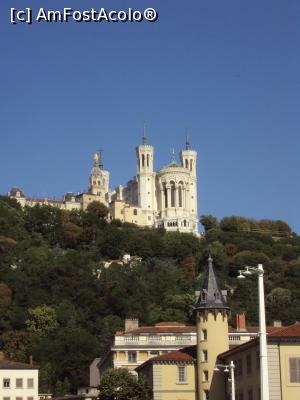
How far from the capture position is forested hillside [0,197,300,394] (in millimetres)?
127250

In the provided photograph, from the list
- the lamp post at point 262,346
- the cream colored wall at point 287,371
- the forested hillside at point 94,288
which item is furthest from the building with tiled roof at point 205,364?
the lamp post at point 262,346

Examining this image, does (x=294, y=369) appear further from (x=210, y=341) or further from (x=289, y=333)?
(x=210, y=341)

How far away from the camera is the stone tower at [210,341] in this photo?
7506 cm

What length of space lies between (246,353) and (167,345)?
24.9 m

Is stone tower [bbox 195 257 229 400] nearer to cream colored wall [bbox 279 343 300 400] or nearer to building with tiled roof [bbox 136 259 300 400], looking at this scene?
building with tiled roof [bbox 136 259 300 400]

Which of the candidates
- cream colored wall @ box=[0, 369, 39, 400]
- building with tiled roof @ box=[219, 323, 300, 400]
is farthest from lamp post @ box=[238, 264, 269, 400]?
cream colored wall @ box=[0, 369, 39, 400]

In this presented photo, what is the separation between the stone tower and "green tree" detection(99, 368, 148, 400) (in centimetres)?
440

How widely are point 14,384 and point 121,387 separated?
98.3 ft

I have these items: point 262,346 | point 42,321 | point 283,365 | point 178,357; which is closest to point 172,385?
point 178,357

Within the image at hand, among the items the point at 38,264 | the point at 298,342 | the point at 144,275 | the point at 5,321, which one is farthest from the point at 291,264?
the point at 298,342

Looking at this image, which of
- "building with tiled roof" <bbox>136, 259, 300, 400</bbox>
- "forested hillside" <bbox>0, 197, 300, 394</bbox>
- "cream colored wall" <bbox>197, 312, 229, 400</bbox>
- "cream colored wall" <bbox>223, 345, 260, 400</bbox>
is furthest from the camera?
"forested hillside" <bbox>0, 197, 300, 394</bbox>

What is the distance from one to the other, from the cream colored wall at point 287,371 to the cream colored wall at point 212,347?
10.8 m

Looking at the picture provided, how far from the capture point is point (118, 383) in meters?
77.5

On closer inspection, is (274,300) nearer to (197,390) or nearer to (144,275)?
(144,275)
